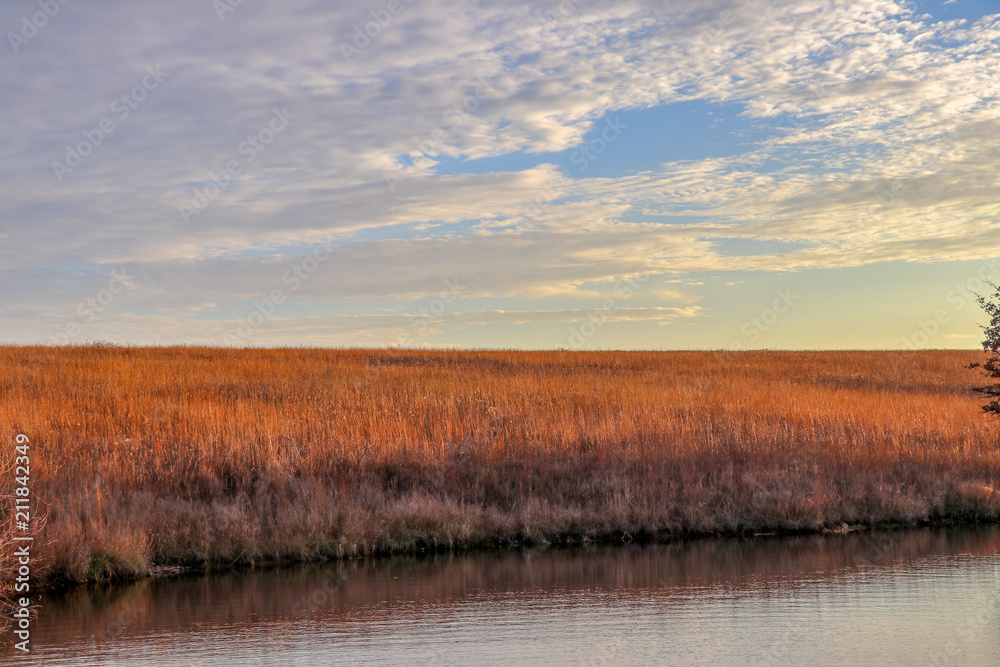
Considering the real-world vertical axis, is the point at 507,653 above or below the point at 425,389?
below

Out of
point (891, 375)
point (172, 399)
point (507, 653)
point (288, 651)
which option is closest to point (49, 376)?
point (172, 399)

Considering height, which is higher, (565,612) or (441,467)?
(441,467)

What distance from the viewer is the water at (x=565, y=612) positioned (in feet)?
21.4

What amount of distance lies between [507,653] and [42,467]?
29.8ft

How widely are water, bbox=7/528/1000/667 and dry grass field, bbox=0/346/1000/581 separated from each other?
2.53 ft

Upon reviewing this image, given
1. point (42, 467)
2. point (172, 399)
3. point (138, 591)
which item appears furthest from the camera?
point (172, 399)

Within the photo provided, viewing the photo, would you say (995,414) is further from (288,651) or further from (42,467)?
(42,467)

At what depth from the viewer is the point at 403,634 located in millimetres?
7074

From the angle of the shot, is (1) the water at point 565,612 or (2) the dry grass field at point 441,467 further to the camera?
(2) the dry grass field at point 441,467

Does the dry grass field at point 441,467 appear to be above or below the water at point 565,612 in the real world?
above

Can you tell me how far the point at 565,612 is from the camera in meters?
7.71

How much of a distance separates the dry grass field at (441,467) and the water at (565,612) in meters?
0.77

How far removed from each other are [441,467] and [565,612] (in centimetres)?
565

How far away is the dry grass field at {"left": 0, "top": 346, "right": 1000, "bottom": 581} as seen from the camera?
35.4ft
